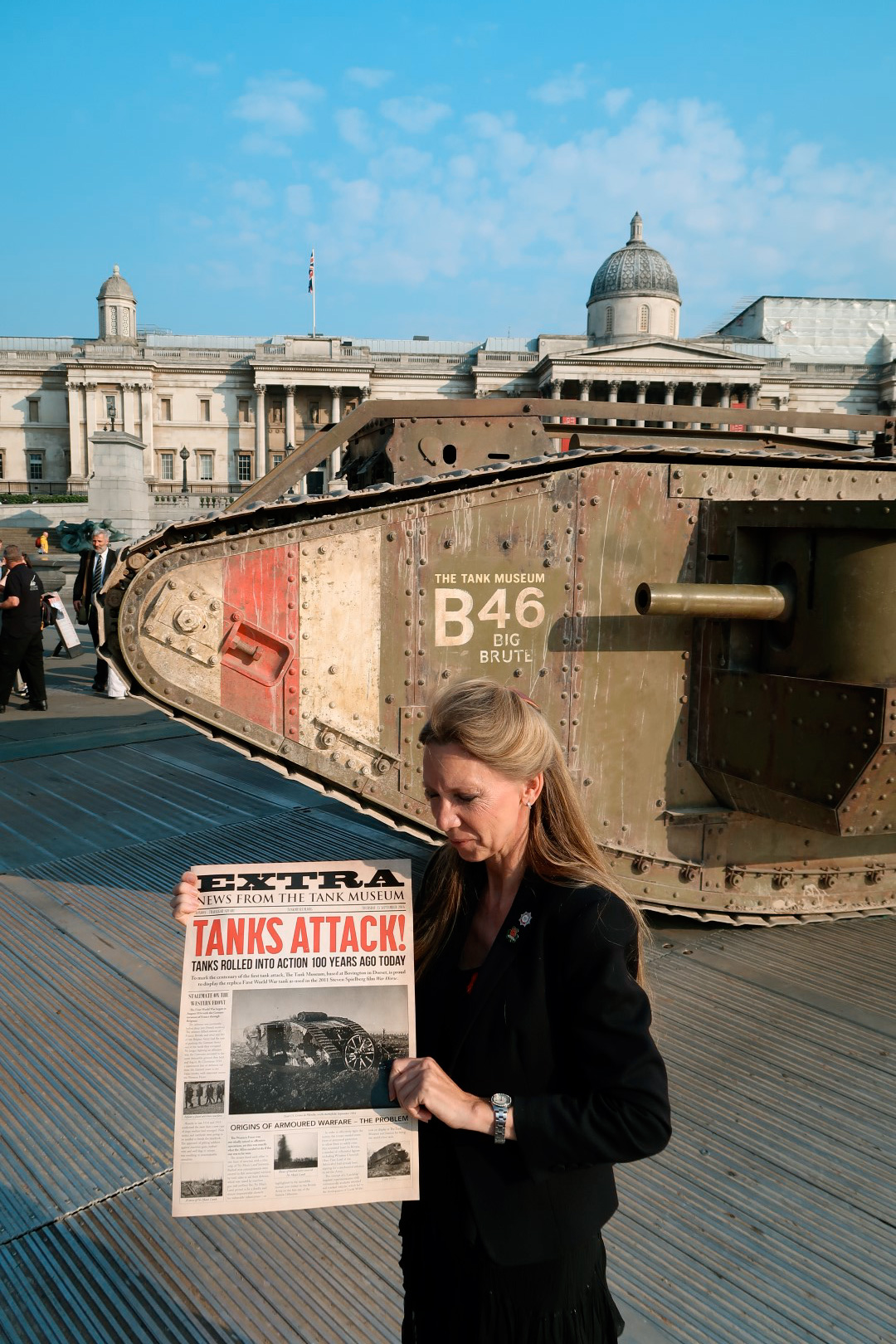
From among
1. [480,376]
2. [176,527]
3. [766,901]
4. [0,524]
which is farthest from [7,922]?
[480,376]

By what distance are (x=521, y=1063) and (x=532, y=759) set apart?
55 centimetres

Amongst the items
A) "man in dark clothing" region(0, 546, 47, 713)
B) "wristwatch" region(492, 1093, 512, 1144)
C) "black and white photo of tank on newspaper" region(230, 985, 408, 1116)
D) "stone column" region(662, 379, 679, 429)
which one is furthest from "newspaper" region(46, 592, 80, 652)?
"stone column" region(662, 379, 679, 429)

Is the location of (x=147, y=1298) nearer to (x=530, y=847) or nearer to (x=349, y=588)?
(x=530, y=847)

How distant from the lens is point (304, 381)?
7138cm

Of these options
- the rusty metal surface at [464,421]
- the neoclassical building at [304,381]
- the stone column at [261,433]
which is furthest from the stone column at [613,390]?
the rusty metal surface at [464,421]

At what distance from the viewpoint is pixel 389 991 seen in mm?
Result: 1849

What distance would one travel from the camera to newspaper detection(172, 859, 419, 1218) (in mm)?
1810

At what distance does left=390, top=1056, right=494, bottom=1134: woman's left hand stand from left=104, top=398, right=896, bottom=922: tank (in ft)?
9.74

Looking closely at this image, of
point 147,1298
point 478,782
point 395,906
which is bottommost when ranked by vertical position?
point 147,1298

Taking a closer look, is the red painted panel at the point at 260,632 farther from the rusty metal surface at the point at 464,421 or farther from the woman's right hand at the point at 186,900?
the woman's right hand at the point at 186,900

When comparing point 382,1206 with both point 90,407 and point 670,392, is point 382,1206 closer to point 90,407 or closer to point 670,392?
point 670,392

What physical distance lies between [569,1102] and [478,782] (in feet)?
1.89

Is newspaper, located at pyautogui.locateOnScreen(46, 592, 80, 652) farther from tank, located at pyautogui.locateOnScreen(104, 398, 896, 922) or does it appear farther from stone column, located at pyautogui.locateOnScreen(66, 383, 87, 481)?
stone column, located at pyautogui.locateOnScreen(66, 383, 87, 481)

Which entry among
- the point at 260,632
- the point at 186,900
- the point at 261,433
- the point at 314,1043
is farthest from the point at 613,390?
the point at 314,1043
